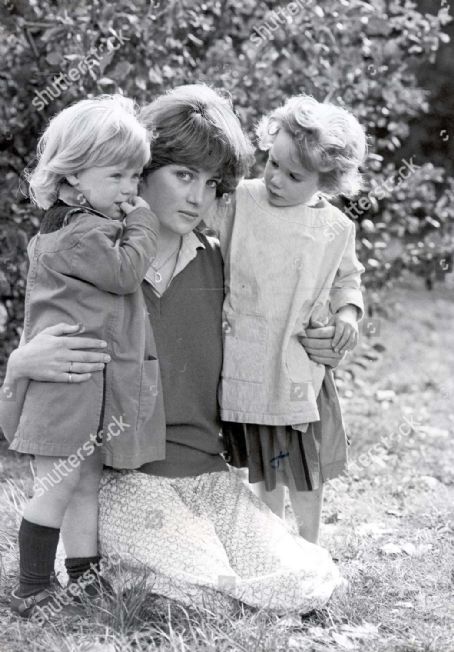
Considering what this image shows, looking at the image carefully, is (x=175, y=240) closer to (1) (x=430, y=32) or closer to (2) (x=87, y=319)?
(2) (x=87, y=319)

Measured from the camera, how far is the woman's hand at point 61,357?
245 cm

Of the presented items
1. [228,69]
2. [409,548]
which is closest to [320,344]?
[409,548]

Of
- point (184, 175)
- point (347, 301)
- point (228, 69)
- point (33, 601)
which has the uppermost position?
point (228, 69)

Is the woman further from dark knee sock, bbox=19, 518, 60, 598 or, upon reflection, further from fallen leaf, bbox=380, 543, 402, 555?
fallen leaf, bbox=380, 543, 402, 555

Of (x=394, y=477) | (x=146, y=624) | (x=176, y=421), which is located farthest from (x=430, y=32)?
(x=146, y=624)

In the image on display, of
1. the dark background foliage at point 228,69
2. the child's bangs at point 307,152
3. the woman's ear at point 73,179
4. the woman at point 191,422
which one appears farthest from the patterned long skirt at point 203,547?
the dark background foliage at point 228,69

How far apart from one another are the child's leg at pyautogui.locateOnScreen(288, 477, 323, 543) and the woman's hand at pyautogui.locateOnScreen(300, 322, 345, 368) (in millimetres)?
Answer: 458

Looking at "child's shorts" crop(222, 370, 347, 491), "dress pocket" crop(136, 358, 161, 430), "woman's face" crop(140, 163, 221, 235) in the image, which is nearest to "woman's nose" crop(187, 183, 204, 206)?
"woman's face" crop(140, 163, 221, 235)

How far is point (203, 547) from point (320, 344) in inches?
26.6

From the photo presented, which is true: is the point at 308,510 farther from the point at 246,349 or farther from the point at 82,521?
the point at 82,521

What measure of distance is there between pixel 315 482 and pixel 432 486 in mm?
1389

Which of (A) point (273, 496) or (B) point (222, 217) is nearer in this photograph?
(B) point (222, 217)

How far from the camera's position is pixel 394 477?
4270 mm

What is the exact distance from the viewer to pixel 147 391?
2557 mm
